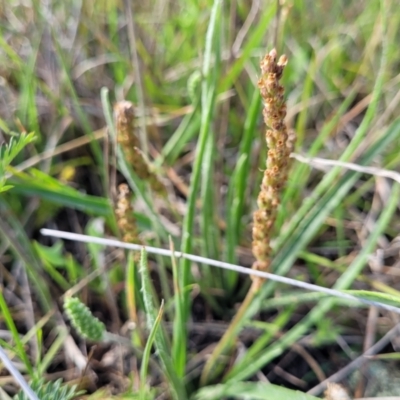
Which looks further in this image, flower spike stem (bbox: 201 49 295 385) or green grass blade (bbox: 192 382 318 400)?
green grass blade (bbox: 192 382 318 400)

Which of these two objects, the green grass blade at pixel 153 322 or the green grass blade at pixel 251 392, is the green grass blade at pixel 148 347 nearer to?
the green grass blade at pixel 153 322

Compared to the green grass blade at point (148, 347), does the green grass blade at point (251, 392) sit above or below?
below

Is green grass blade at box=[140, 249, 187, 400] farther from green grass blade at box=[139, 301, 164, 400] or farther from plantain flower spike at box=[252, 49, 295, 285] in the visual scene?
plantain flower spike at box=[252, 49, 295, 285]

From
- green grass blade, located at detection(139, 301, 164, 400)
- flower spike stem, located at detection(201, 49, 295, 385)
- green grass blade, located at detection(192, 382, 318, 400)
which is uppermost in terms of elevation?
flower spike stem, located at detection(201, 49, 295, 385)

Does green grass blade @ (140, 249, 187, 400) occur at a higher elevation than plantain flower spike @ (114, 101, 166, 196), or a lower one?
lower

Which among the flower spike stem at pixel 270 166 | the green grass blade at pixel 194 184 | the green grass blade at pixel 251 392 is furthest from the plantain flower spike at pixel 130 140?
the green grass blade at pixel 251 392

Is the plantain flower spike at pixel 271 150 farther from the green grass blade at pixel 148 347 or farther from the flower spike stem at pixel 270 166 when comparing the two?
the green grass blade at pixel 148 347

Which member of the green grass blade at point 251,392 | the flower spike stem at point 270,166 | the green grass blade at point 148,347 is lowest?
the green grass blade at point 251,392

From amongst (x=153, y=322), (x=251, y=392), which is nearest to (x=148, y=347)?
(x=153, y=322)

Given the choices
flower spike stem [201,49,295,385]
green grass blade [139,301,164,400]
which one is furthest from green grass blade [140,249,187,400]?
flower spike stem [201,49,295,385]

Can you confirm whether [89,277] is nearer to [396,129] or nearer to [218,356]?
[218,356]

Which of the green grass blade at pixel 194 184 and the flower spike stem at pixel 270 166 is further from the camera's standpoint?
the green grass blade at pixel 194 184

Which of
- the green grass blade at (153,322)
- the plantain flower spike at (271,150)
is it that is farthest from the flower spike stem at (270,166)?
the green grass blade at (153,322)
